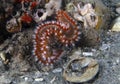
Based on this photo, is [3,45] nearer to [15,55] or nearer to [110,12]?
[15,55]

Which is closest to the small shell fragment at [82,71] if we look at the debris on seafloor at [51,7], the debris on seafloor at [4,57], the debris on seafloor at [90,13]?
the debris on seafloor at [90,13]

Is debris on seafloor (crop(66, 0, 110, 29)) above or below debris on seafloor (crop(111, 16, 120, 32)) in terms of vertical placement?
above

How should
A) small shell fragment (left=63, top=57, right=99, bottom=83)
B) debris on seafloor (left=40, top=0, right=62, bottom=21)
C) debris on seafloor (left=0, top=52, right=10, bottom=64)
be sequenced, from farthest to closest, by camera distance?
debris on seafloor (left=40, top=0, right=62, bottom=21)
debris on seafloor (left=0, top=52, right=10, bottom=64)
small shell fragment (left=63, top=57, right=99, bottom=83)

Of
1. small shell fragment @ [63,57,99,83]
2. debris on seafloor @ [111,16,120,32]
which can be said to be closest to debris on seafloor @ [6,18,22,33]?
small shell fragment @ [63,57,99,83]

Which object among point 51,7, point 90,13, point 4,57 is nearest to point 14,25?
point 4,57

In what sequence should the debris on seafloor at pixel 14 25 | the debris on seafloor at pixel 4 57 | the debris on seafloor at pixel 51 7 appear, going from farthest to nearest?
the debris on seafloor at pixel 51 7 → the debris on seafloor at pixel 14 25 → the debris on seafloor at pixel 4 57

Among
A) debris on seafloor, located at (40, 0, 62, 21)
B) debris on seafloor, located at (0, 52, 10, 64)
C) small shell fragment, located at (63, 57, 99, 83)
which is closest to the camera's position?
small shell fragment, located at (63, 57, 99, 83)

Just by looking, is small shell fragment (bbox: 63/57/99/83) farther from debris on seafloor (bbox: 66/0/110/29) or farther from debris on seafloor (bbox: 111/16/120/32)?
debris on seafloor (bbox: 111/16/120/32)

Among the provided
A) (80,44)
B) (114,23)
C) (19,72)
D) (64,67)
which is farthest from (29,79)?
(114,23)

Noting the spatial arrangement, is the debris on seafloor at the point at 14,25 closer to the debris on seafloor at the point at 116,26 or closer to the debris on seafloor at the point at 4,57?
A: the debris on seafloor at the point at 4,57

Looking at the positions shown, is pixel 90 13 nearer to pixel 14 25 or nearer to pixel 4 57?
pixel 14 25
